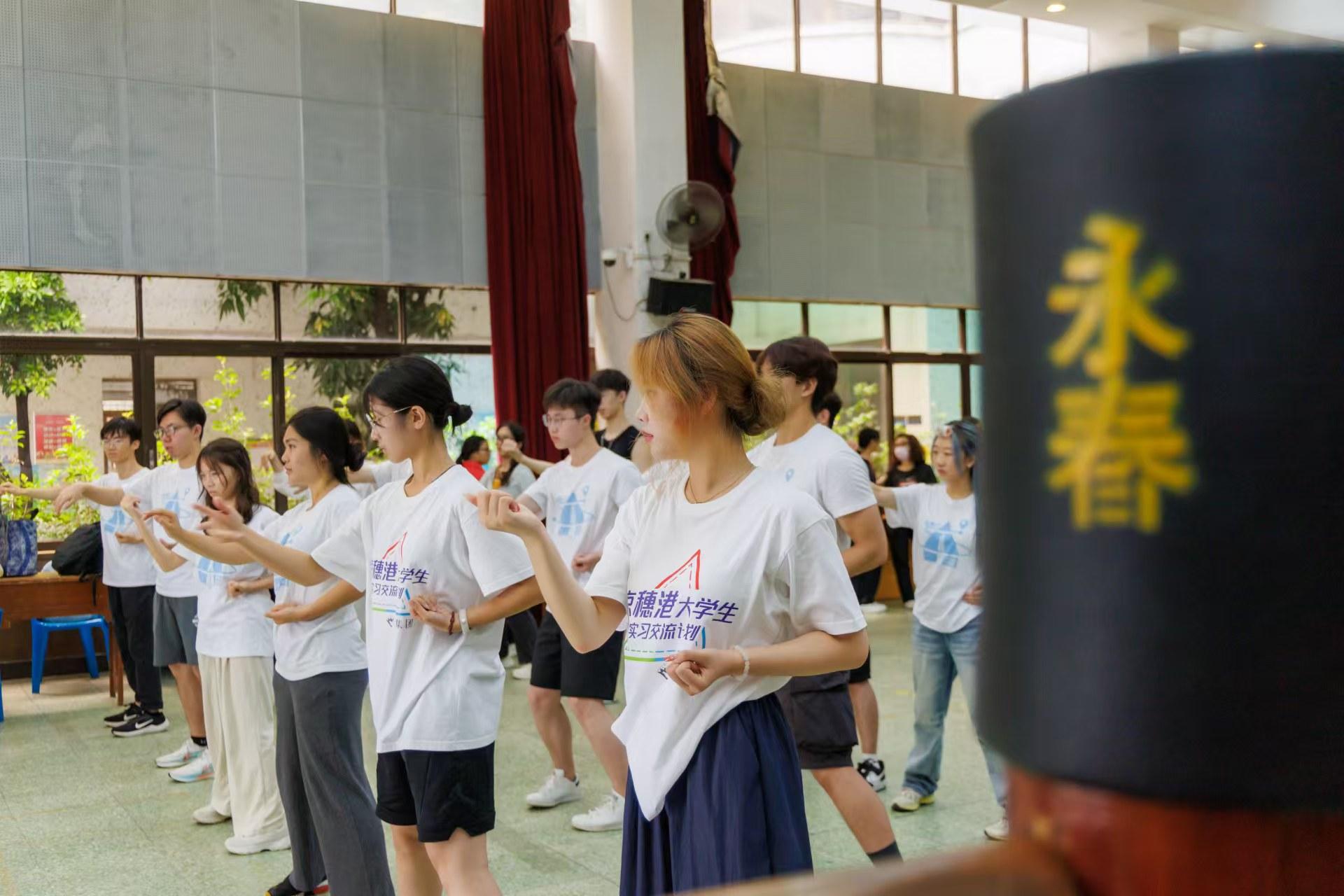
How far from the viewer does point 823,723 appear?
10.7ft

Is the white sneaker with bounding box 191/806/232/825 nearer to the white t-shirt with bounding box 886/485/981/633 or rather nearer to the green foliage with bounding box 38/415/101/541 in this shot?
the white t-shirt with bounding box 886/485/981/633

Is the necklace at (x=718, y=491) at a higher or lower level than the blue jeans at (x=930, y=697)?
higher

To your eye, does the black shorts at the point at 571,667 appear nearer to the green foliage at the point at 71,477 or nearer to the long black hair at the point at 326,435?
the long black hair at the point at 326,435

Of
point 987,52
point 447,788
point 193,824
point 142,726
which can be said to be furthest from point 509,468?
point 987,52

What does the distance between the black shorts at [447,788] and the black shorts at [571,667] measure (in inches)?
58.0

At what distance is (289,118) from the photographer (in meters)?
8.17

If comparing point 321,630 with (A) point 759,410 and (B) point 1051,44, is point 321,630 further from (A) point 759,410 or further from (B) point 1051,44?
(B) point 1051,44

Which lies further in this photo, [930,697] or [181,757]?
[181,757]

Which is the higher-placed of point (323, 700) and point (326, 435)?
point (326, 435)

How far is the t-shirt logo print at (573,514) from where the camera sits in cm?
460

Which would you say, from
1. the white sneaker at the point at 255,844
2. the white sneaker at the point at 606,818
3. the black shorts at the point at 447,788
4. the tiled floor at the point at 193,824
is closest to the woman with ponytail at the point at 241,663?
the white sneaker at the point at 255,844

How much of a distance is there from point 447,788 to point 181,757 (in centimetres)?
348

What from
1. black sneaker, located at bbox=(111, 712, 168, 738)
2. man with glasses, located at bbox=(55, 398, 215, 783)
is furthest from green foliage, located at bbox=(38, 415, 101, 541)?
man with glasses, located at bbox=(55, 398, 215, 783)

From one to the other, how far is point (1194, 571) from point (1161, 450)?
5cm
